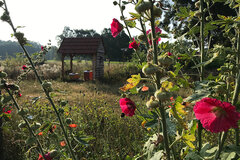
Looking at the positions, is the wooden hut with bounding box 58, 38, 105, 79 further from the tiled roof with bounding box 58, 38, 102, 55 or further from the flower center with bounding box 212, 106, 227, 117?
the flower center with bounding box 212, 106, 227, 117

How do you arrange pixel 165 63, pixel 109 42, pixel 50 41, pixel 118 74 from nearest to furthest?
pixel 165 63 → pixel 50 41 → pixel 118 74 → pixel 109 42

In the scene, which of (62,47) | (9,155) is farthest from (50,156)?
(62,47)

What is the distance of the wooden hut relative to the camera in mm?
11258

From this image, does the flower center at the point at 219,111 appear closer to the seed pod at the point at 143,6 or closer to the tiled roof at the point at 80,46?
the seed pod at the point at 143,6

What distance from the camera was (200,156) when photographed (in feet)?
3.08

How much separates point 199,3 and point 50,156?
1482mm

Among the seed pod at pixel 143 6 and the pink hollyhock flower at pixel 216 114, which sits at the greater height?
the seed pod at pixel 143 6

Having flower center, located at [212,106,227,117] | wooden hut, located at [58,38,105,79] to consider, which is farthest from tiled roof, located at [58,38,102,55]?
flower center, located at [212,106,227,117]

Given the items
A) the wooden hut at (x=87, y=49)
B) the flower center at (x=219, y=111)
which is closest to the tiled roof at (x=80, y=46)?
the wooden hut at (x=87, y=49)

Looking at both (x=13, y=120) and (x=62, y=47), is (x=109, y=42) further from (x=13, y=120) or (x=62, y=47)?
(x=13, y=120)

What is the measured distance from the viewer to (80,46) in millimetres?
11852

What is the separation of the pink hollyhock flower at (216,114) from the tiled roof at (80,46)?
10762mm

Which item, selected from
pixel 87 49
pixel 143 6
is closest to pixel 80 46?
A: pixel 87 49

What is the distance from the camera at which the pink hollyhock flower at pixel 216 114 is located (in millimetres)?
722
